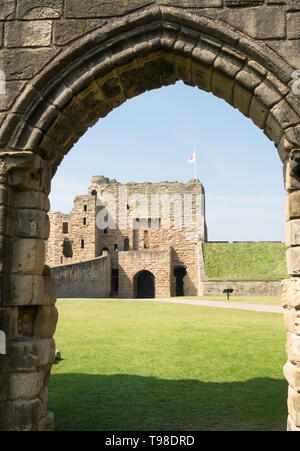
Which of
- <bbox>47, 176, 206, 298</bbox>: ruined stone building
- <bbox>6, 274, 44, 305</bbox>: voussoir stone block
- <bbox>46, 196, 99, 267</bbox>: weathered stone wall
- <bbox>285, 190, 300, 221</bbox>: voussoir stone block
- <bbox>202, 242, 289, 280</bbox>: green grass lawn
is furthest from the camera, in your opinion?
<bbox>46, 196, 99, 267</bbox>: weathered stone wall

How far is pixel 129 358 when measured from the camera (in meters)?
7.95

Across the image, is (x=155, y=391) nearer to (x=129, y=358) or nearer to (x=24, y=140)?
(x=129, y=358)

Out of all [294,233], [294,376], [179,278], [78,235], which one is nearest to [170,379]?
[294,376]

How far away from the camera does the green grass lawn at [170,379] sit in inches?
198

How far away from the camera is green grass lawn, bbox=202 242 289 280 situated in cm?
3148

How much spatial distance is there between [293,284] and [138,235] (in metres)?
36.7

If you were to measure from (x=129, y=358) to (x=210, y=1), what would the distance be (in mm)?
5805

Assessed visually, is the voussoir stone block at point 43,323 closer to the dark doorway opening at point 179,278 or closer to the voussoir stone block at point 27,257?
the voussoir stone block at point 27,257

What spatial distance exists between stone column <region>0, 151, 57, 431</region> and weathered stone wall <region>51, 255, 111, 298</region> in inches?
796

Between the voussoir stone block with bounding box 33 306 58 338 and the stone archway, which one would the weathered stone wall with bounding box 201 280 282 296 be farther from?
the voussoir stone block with bounding box 33 306 58 338

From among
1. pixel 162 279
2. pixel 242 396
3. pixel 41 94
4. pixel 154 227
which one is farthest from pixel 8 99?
pixel 154 227

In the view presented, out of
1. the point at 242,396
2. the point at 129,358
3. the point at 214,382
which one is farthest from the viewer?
the point at 129,358

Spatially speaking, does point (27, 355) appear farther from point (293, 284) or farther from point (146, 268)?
point (146, 268)

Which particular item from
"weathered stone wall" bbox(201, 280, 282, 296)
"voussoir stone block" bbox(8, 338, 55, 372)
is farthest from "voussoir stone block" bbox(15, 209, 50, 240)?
"weathered stone wall" bbox(201, 280, 282, 296)
